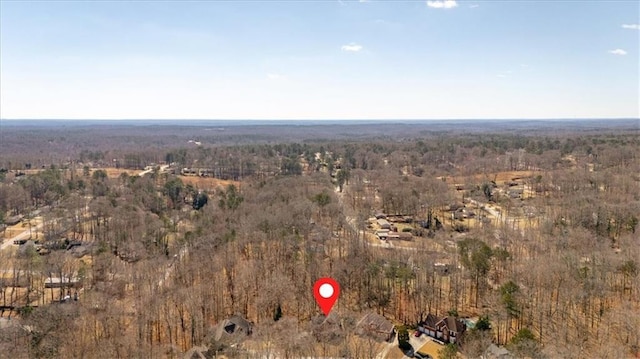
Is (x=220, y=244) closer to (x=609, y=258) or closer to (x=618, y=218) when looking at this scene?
(x=609, y=258)

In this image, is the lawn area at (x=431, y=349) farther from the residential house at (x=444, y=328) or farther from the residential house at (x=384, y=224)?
the residential house at (x=384, y=224)

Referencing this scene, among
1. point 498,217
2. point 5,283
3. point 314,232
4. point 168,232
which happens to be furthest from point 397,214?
point 5,283

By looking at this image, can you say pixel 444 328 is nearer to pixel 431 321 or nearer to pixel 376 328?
pixel 431 321

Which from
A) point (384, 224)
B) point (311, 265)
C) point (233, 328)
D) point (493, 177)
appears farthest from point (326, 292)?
point (493, 177)

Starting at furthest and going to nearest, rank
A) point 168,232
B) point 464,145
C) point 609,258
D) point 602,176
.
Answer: point 464,145 → point 602,176 → point 168,232 → point 609,258

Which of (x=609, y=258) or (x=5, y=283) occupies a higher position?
(x=609, y=258)

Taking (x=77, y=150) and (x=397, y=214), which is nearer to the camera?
(x=397, y=214)

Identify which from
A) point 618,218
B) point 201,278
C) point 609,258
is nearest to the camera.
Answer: point 609,258
